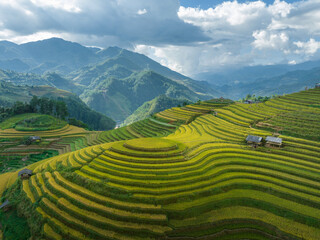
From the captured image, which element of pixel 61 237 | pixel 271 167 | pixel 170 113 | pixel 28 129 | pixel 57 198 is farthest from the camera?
pixel 170 113

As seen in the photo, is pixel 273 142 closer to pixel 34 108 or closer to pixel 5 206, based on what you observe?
pixel 5 206

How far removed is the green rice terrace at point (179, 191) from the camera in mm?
19297

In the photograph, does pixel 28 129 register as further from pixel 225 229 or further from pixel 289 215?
pixel 289 215

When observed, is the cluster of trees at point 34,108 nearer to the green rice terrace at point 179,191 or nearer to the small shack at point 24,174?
the green rice terrace at point 179,191

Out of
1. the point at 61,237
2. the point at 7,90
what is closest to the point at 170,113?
the point at 61,237

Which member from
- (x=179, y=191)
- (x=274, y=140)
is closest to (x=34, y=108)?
(x=179, y=191)

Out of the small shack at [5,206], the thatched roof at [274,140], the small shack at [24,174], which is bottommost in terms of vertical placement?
the small shack at [5,206]

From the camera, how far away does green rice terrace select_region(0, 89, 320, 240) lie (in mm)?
19297

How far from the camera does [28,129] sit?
209 ft

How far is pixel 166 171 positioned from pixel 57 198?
47.4 ft

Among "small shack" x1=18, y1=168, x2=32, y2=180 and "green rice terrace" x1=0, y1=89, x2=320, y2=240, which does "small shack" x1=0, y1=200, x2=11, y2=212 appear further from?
"small shack" x1=18, y1=168, x2=32, y2=180

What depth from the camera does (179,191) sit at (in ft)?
72.4

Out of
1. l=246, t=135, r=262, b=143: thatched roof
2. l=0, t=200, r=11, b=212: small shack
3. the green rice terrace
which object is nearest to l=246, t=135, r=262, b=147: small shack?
l=246, t=135, r=262, b=143: thatched roof

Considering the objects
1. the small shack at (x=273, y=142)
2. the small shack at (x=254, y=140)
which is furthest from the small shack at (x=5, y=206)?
the small shack at (x=273, y=142)
